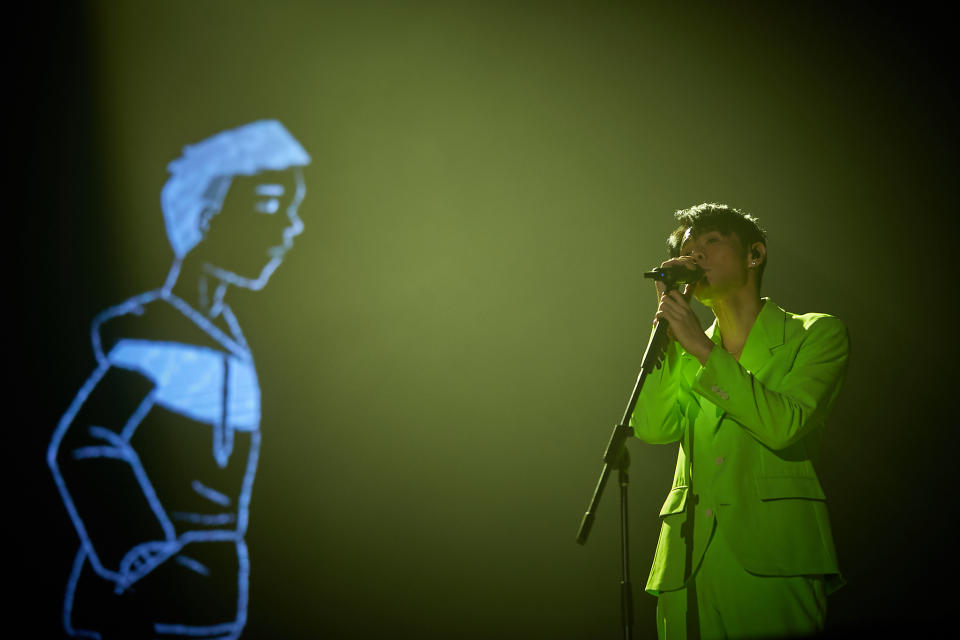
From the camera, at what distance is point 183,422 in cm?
254

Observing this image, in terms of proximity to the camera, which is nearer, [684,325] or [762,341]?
[684,325]

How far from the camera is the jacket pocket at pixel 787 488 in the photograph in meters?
1.46

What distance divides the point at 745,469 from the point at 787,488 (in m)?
0.09

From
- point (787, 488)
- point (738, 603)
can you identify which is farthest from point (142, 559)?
point (787, 488)

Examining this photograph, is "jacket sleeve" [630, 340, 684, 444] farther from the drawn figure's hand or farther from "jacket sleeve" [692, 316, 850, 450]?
the drawn figure's hand

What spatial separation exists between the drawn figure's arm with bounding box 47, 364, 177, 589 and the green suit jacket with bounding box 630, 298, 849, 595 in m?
1.76

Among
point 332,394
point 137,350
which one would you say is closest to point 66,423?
point 137,350

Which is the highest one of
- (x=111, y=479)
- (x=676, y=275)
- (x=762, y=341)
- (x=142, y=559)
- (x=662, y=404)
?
(x=676, y=275)

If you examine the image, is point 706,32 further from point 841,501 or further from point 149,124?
point 149,124

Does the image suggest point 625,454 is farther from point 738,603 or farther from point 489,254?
point 489,254

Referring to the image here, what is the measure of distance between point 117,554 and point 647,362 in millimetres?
1942

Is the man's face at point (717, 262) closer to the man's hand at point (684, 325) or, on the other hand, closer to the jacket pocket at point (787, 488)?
the man's hand at point (684, 325)

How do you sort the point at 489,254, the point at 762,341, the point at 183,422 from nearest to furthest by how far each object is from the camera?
the point at 762,341, the point at 183,422, the point at 489,254

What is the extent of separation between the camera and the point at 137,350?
8.41ft
